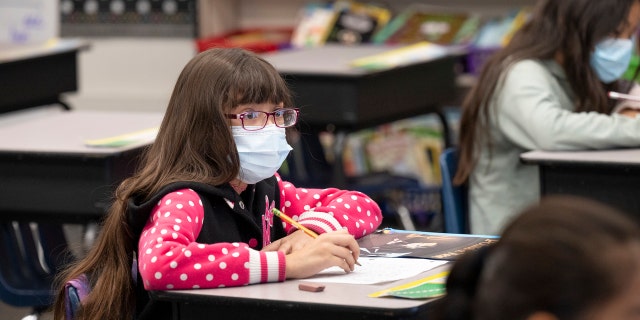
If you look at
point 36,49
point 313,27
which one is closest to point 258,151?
point 36,49

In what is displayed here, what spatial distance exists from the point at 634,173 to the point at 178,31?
3.79 meters

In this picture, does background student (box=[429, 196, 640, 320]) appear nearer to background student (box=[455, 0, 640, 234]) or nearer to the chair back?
background student (box=[455, 0, 640, 234])

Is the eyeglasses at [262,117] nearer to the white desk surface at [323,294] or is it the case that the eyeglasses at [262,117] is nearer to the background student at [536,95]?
the white desk surface at [323,294]

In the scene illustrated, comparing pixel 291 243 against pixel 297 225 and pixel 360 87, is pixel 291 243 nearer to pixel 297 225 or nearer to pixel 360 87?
pixel 297 225

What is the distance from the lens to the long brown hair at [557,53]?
122 inches

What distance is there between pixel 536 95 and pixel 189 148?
140 cm

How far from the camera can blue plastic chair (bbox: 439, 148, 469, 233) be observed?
3.06 m

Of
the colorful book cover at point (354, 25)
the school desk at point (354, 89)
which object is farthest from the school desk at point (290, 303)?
the colorful book cover at point (354, 25)

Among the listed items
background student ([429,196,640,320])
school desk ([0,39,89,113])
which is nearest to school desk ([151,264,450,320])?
background student ([429,196,640,320])

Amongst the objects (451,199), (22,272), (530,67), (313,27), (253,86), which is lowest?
(22,272)

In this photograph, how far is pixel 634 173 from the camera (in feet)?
9.10

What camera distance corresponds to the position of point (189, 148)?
198cm

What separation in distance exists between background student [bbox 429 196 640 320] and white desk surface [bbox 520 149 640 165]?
1944 mm

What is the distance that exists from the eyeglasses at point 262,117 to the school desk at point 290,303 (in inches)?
12.4
